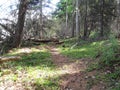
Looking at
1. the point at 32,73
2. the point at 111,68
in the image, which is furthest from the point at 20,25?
the point at 111,68

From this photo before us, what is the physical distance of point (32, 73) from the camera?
9.15 meters

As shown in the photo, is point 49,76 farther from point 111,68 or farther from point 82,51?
point 82,51

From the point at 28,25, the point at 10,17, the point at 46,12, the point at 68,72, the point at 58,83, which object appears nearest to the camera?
the point at 58,83

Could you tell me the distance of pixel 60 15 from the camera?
143ft

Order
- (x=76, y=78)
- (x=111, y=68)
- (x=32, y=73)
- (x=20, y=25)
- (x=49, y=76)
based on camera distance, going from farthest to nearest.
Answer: (x=20, y=25), (x=32, y=73), (x=49, y=76), (x=111, y=68), (x=76, y=78)

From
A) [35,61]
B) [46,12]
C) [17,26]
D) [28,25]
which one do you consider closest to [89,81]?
[35,61]

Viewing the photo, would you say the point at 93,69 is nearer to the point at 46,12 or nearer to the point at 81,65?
the point at 81,65

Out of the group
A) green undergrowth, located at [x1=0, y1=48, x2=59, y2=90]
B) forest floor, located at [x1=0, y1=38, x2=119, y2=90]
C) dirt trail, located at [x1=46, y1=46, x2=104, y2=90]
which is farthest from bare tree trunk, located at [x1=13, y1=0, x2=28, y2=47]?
dirt trail, located at [x1=46, y1=46, x2=104, y2=90]

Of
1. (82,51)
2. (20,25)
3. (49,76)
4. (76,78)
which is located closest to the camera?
(76,78)

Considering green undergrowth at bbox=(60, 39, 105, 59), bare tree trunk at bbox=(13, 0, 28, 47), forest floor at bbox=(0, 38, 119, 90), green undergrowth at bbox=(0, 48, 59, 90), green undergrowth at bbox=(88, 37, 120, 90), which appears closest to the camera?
green undergrowth at bbox=(88, 37, 120, 90)

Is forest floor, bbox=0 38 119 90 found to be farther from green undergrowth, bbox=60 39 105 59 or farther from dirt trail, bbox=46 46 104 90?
green undergrowth, bbox=60 39 105 59

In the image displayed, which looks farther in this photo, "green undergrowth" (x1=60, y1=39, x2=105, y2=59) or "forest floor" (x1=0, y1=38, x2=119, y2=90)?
"green undergrowth" (x1=60, y1=39, x2=105, y2=59)

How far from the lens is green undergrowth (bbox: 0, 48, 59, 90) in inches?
308

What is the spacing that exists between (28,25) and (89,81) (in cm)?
1438
